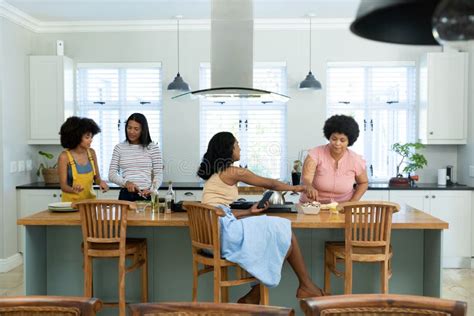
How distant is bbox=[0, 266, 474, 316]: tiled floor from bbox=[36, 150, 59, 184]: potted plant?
1059 mm

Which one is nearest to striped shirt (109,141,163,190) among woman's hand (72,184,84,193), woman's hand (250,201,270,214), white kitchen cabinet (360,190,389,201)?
woman's hand (72,184,84,193)

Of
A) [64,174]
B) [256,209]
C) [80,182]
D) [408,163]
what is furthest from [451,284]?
[64,174]

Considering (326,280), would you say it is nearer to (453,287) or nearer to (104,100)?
(453,287)

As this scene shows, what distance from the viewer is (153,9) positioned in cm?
560

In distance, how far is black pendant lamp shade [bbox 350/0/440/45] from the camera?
98 centimetres

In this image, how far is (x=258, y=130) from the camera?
6.30 meters

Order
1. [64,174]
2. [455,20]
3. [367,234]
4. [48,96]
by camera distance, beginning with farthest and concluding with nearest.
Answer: [48,96] → [64,174] → [367,234] → [455,20]

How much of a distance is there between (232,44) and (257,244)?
174 centimetres

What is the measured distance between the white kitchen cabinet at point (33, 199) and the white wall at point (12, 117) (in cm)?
7

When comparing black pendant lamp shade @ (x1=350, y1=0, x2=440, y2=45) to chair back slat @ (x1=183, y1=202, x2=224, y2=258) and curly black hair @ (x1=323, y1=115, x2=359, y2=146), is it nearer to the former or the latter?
chair back slat @ (x1=183, y1=202, x2=224, y2=258)

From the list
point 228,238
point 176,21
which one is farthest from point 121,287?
point 176,21

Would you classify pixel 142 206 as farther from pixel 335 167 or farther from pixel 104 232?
pixel 335 167

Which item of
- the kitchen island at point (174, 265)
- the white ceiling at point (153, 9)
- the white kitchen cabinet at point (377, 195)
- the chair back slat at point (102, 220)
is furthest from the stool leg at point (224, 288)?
the white ceiling at point (153, 9)

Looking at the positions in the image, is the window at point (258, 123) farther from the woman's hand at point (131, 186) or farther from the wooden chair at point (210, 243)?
the wooden chair at point (210, 243)
